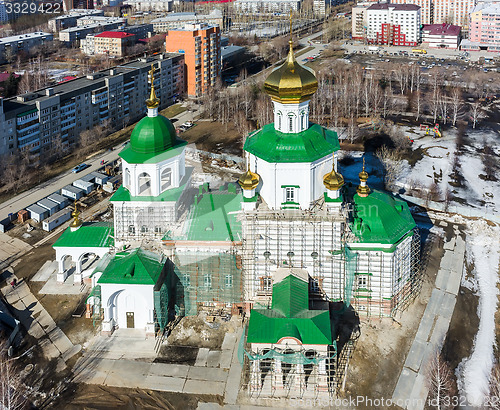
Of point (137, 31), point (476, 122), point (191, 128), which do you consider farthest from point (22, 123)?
point (137, 31)

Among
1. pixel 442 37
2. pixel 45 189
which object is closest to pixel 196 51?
pixel 45 189

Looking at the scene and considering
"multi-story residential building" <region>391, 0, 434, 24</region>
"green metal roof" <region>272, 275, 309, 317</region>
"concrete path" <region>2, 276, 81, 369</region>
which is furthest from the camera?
"multi-story residential building" <region>391, 0, 434, 24</region>

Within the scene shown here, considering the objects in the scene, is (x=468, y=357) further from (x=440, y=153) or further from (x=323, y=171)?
(x=440, y=153)

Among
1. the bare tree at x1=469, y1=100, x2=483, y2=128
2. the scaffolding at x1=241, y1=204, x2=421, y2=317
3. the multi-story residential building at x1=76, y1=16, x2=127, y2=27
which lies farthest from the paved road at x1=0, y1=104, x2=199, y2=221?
the multi-story residential building at x1=76, y1=16, x2=127, y2=27

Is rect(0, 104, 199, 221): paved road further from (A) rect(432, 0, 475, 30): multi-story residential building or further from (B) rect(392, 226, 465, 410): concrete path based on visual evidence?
(A) rect(432, 0, 475, 30): multi-story residential building

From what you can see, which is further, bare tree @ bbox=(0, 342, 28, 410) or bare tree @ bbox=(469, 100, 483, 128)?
bare tree @ bbox=(469, 100, 483, 128)

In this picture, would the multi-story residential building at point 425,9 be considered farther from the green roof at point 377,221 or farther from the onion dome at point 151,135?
the onion dome at point 151,135
